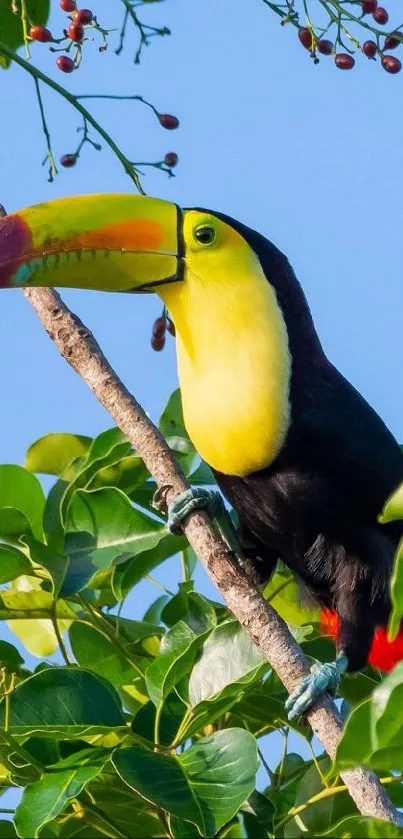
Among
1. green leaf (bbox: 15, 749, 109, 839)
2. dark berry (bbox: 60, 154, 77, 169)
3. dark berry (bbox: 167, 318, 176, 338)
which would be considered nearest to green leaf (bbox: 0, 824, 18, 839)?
green leaf (bbox: 15, 749, 109, 839)

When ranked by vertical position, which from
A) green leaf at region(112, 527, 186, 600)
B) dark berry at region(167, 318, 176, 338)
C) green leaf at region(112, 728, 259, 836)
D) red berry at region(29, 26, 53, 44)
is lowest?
green leaf at region(112, 728, 259, 836)

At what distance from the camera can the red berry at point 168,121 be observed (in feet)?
12.1

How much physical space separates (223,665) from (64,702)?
351 millimetres

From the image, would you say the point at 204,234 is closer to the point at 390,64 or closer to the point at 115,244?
the point at 115,244

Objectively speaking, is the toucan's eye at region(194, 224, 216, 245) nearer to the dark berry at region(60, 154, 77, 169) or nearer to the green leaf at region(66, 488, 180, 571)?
the dark berry at region(60, 154, 77, 169)

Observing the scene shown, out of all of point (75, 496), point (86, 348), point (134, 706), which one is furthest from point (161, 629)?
point (86, 348)

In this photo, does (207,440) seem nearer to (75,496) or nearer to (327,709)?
(75,496)

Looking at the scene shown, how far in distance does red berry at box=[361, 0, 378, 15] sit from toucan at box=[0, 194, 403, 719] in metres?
0.65

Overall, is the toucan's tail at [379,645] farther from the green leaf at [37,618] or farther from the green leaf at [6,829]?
the green leaf at [6,829]

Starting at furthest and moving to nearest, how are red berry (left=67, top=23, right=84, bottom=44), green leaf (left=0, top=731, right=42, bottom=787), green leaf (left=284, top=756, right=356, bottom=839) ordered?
red berry (left=67, top=23, right=84, bottom=44), green leaf (left=284, top=756, right=356, bottom=839), green leaf (left=0, top=731, right=42, bottom=787)

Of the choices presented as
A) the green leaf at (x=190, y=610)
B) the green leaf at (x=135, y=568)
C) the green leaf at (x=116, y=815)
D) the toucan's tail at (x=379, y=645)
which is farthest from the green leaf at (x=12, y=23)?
the green leaf at (x=116, y=815)

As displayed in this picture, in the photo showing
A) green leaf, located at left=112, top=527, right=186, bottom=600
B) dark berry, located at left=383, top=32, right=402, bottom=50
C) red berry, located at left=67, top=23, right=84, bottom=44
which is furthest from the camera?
dark berry, located at left=383, top=32, right=402, bottom=50

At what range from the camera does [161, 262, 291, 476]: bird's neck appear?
11.4ft

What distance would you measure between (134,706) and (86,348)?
2.85 feet
